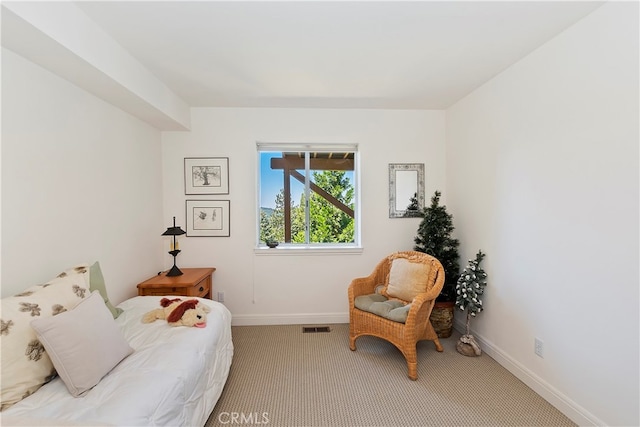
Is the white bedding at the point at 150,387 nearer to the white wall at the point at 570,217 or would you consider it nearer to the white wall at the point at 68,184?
the white wall at the point at 68,184

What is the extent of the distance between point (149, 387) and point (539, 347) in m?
2.49

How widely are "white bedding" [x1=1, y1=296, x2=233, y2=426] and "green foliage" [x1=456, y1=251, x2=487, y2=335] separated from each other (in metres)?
2.09

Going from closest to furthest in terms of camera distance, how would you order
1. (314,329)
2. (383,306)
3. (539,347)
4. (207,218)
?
1. (539,347)
2. (383,306)
3. (314,329)
4. (207,218)

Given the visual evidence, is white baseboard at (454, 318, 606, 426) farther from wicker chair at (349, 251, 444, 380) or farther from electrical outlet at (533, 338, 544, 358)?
wicker chair at (349, 251, 444, 380)

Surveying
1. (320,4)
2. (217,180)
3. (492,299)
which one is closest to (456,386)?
(492,299)

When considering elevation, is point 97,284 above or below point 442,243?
below

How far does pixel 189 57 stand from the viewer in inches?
82.4

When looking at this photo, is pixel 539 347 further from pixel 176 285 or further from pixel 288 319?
pixel 176 285

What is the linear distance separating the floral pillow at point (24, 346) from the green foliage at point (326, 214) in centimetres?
225

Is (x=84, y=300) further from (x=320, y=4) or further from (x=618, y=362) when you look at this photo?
(x=618, y=362)

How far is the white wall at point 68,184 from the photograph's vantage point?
5.14 feet

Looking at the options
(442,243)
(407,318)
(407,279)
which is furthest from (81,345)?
(442,243)

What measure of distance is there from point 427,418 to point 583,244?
1459 millimetres

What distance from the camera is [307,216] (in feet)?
11.2
